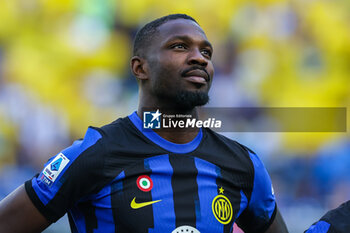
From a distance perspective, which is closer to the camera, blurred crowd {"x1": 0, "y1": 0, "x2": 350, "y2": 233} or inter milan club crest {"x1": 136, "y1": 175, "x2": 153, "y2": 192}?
inter milan club crest {"x1": 136, "y1": 175, "x2": 153, "y2": 192}

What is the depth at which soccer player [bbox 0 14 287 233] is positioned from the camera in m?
2.03

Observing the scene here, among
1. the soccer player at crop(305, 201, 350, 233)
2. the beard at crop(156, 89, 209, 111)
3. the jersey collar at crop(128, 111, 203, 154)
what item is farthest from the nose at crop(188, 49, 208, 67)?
the soccer player at crop(305, 201, 350, 233)

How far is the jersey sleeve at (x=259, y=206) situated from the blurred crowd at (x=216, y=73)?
137 inches

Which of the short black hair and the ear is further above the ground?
the short black hair

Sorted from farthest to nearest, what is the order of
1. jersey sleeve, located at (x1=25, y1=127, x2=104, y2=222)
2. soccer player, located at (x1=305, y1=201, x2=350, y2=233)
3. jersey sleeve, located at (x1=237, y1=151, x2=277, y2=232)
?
jersey sleeve, located at (x1=237, y1=151, x2=277, y2=232) → jersey sleeve, located at (x1=25, y1=127, x2=104, y2=222) → soccer player, located at (x1=305, y1=201, x2=350, y2=233)

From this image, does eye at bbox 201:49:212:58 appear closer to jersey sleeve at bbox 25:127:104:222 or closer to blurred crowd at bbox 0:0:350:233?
jersey sleeve at bbox 25:127:104:222

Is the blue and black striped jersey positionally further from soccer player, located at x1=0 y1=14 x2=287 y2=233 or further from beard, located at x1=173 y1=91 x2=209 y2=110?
beard, located at x1=173 y1=91 x2=209 y2=110

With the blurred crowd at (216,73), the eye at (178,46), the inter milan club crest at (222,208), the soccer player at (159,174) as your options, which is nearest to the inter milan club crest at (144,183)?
the soccer player at (159,174)

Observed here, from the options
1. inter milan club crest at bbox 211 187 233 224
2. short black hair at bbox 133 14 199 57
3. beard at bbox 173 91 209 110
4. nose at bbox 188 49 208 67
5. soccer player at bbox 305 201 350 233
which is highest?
short black hair at bbox 133 14 199 57

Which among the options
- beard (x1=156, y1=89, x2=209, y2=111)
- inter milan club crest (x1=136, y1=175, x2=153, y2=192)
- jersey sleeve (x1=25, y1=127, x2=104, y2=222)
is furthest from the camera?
beard (x1=156, y1=89, x2=209, y2=111)

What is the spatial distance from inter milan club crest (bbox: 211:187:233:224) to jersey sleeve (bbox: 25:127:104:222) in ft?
1.84

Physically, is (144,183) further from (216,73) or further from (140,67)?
(216,73)

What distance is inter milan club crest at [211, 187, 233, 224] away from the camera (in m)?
2.18

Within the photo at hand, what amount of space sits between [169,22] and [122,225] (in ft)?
3.46
